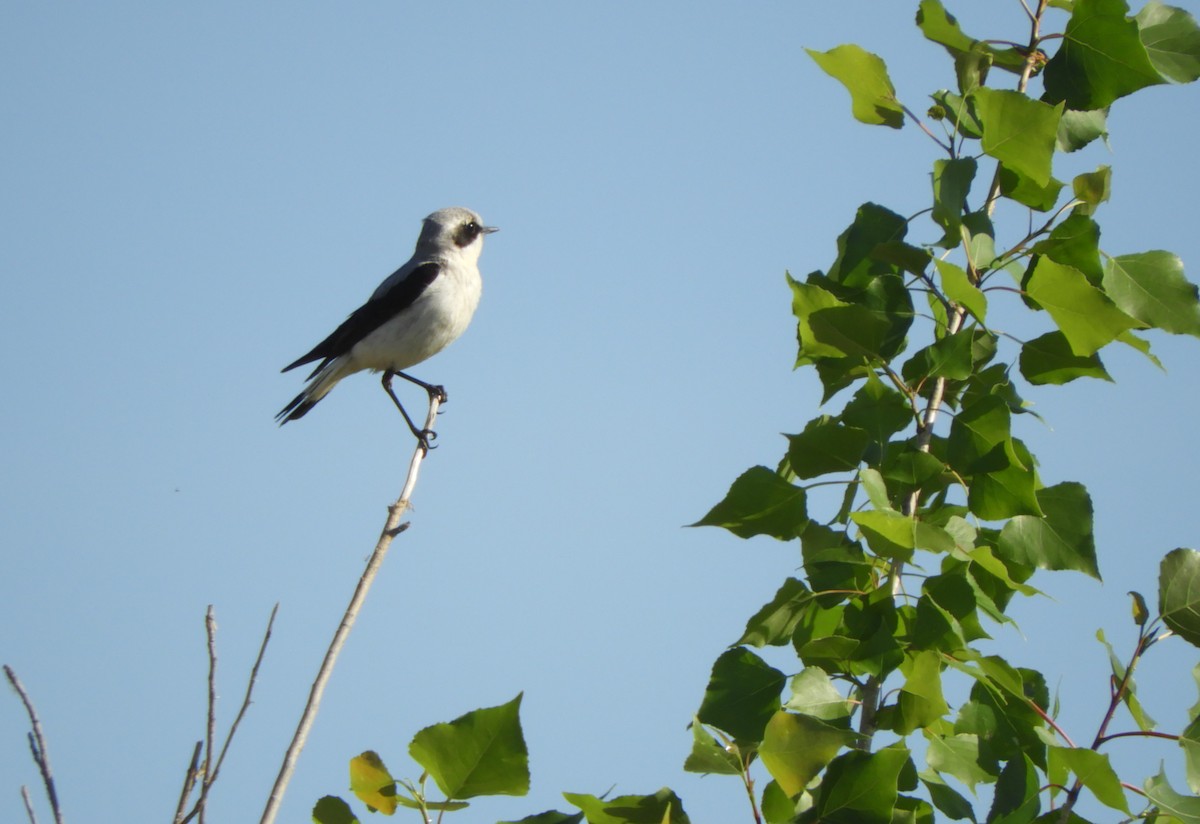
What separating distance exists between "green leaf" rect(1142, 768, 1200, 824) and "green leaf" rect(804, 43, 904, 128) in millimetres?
1429

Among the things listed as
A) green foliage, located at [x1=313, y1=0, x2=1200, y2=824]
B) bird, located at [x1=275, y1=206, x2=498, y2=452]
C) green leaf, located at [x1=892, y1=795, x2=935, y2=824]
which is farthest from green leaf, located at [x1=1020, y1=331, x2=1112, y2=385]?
bird, located at [x1=275, y1=206, x2=498, y2=452]

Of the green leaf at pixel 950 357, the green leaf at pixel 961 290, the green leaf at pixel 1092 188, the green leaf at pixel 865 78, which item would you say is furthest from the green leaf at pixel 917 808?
the green leaf at pixel 865 78

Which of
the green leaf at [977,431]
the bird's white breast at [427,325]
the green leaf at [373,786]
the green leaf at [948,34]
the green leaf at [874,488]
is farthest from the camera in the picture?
the bird's white breast at [427,325]

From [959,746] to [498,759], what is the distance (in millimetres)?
829

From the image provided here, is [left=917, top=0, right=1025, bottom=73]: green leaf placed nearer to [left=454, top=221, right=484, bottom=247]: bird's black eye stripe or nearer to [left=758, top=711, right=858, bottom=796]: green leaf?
[left=758, top=711, right=858, bottom=796]: green leaf

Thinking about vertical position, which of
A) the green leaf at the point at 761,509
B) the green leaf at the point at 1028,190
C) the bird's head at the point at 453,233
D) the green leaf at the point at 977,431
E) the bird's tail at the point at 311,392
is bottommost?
the green leaf at the point at 761,509

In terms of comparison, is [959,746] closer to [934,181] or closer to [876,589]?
[876,589]

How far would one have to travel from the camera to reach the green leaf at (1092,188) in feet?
7.79

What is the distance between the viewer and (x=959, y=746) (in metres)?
1.99

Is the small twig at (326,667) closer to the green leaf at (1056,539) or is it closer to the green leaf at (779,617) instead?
the green leaf at (779,617)

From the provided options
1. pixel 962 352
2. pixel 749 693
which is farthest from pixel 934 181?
pixel 749 693

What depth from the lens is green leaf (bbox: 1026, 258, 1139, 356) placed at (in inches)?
81.0

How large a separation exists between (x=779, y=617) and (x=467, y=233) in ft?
26.7

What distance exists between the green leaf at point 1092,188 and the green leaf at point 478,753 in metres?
1.59
